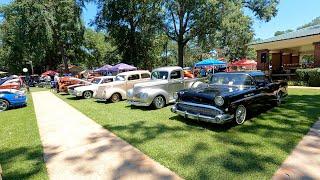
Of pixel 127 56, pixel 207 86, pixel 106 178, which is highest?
pixel 127 56

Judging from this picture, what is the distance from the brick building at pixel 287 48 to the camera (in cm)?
1994

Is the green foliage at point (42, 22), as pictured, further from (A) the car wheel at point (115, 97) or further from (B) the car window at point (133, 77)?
(A) the car wheel at point (115, 97)

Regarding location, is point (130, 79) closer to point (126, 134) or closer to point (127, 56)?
point (126, 134)

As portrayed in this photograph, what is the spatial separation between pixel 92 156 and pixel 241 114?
4.33 meters

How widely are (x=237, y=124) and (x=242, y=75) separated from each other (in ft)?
5.67

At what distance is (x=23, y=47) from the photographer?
3694cm

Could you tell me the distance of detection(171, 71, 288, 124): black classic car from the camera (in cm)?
748

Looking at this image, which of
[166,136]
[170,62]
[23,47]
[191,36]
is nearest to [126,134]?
[166,136]

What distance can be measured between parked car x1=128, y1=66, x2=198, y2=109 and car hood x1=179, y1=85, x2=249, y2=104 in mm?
2723

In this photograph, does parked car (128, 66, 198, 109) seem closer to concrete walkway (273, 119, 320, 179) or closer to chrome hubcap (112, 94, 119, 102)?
chrome hubcap (112, 94, 119, 102)

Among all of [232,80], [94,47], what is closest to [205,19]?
[232,80]

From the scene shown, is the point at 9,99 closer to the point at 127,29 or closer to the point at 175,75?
the point at 175,75

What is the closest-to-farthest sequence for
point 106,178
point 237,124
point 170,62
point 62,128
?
1. point 106,178
2. point 237,124
3. point 62,128
4. point 170,62

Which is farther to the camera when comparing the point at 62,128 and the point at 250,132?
the point at 62,128
